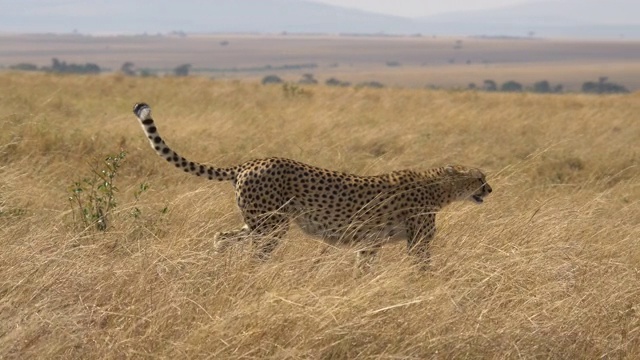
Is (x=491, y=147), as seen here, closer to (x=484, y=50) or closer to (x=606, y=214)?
(x=606, y=214)

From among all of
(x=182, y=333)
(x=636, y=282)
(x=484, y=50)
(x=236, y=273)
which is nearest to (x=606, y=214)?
(x=636, y=282)

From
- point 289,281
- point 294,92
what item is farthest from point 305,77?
point 289,281

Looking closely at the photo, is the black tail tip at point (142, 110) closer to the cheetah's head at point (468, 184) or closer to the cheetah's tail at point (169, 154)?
the cheetah's tail at point (169, 154)

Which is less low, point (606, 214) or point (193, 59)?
point (606, 214)

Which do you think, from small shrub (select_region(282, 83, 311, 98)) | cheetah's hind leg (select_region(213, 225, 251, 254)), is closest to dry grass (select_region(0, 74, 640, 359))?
cheetah's hind leg (select_region(213, 225, 251, 254))

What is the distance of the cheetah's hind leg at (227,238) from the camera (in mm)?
4383

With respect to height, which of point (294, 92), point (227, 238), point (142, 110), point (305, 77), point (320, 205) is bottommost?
point (305, 77)

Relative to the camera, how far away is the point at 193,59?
105 meters

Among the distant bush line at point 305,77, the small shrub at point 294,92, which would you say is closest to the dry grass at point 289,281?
the small shrub at point 294,92

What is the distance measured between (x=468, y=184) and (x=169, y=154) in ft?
4.91

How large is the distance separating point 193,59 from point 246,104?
93343 millimetres

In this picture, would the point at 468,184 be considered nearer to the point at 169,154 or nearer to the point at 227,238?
the point at 227,238

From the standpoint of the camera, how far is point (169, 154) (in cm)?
463

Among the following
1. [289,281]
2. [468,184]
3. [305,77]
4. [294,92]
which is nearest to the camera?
[289,281]
